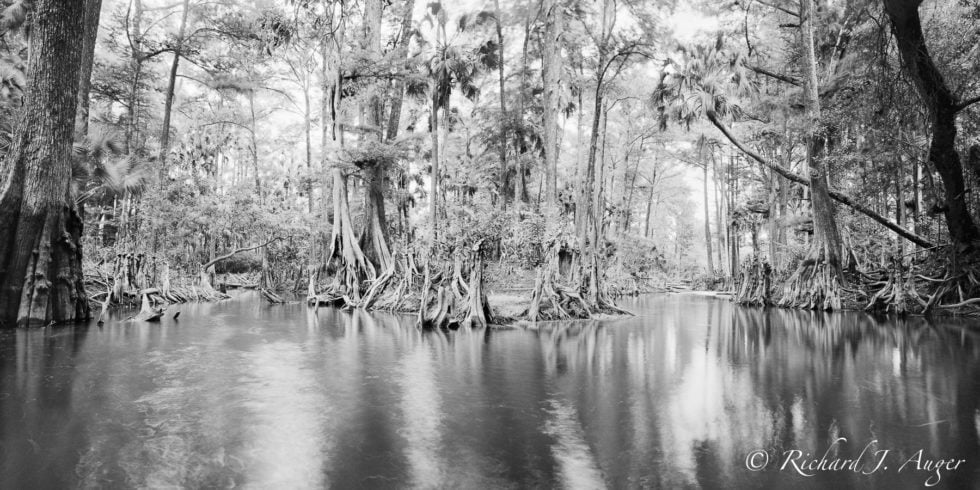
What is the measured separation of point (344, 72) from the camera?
1570 centimetres

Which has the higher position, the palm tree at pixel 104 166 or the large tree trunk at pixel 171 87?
the large tree trunk at pixel 171 87

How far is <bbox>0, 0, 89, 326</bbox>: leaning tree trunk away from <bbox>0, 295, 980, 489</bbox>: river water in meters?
1.15

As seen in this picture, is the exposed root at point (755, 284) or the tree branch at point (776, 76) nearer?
the tree branch at point (776, 76)

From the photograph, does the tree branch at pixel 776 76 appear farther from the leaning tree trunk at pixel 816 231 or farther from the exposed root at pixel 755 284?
the exposed root at pixel 755 284

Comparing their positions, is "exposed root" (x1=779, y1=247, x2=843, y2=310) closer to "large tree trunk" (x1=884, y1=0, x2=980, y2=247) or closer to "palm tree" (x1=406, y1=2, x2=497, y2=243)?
"large tree trunk" (x1=884, y1=0, x2=980, y2=247)

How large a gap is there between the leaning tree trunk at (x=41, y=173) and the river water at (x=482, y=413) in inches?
45.4

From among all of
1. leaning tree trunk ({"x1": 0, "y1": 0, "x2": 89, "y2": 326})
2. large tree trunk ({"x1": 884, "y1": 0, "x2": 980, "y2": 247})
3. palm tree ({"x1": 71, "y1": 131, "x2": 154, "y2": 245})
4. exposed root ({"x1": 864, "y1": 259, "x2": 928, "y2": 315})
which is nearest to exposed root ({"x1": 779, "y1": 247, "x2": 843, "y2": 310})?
exposed root ({"x1": 864, "y1": 259, "x2": 928, "y2": 315})

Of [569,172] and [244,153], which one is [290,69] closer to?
[244,153]

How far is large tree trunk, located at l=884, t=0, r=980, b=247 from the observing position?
23.9ft

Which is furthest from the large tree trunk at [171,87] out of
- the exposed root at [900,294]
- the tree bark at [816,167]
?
the exposed root at [900,294]

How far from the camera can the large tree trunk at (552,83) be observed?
14.6m

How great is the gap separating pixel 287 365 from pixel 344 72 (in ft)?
39.0

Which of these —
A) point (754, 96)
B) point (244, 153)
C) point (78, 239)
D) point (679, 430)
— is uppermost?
point (244, 153)

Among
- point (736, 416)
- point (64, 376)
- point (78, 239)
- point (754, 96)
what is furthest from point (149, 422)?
point (754, 96)
